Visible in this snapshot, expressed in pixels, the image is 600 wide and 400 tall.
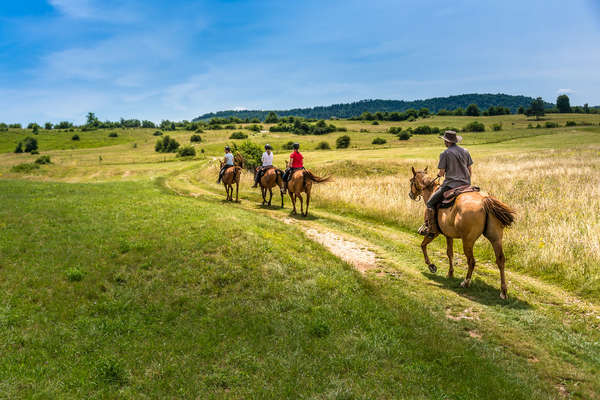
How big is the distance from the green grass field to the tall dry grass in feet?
0.21

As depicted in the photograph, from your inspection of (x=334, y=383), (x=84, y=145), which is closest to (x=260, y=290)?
(x=334, y=383)

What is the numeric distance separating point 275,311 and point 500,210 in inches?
225

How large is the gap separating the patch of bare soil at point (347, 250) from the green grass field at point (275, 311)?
0.21 m

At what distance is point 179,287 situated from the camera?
8.02m

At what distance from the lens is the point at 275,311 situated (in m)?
7.12

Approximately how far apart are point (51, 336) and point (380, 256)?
28.8 feet

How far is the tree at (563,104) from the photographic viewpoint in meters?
138

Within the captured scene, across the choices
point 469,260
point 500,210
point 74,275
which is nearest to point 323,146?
point 469,260

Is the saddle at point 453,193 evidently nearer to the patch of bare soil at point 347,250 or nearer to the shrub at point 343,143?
the patch of bare soil at point 347,250

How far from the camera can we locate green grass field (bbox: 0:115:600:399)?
5254mm

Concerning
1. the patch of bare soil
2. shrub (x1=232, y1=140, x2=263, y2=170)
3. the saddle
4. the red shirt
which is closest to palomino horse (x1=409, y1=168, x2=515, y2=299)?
the saddle

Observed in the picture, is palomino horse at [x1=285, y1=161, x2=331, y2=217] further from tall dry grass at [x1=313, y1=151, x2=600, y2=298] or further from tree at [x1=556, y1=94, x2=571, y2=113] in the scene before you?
tree at [x1=556, y1=94, x2=571, y2=113]

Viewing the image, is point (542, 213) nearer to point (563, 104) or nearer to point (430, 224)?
point (430, 224)

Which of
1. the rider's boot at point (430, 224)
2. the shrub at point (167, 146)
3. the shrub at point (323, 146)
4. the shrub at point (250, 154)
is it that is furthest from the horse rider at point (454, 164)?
the shrub at point (167, 146)
